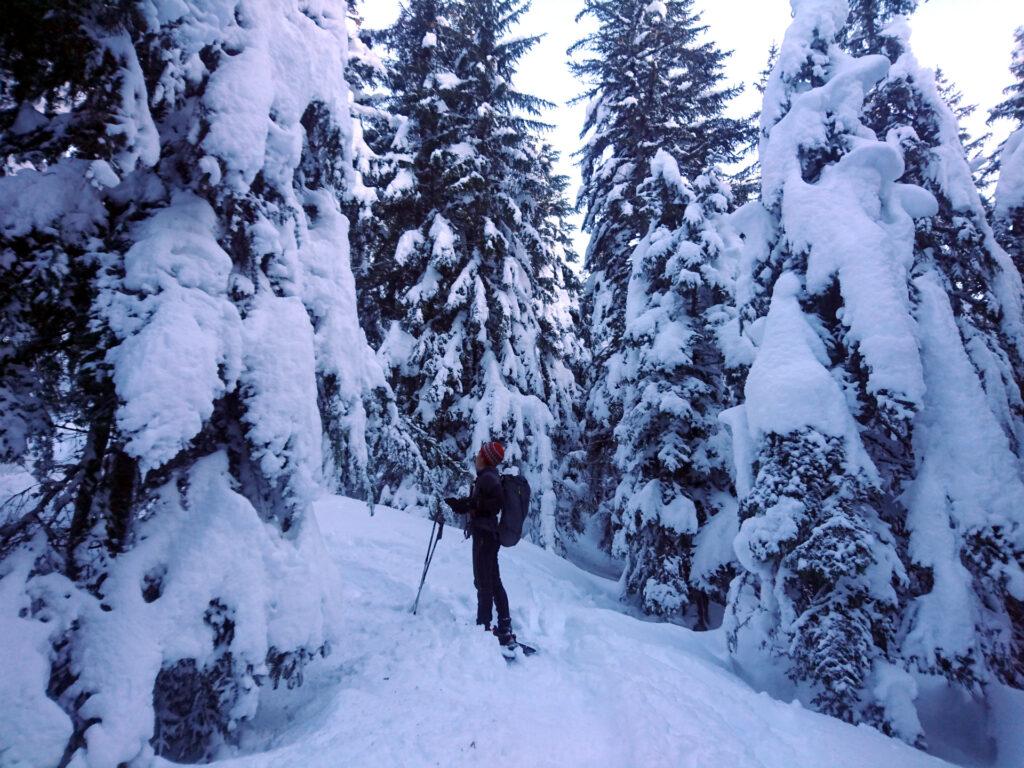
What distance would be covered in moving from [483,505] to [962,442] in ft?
18.0

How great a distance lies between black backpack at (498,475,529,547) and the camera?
5.79 m

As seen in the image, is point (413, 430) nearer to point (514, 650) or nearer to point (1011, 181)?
point (514, 650)

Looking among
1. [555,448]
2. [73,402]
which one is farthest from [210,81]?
[555,448]

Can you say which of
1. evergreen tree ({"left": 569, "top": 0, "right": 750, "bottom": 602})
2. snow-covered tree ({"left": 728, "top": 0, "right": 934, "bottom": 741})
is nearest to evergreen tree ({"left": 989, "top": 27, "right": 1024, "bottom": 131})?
evergreen tree ({"left": 569, "top": 0, "right": 750, "bottom": 602})

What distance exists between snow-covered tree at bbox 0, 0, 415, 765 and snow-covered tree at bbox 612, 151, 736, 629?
802cm

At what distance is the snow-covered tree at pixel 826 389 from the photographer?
5387 millimetres

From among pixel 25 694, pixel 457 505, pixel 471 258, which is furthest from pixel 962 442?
pixel 471 258

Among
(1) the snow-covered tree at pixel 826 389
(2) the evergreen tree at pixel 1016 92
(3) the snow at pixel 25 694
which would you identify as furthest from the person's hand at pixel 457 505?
(2) the evergreen tree at pixel 1016 92

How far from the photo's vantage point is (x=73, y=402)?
10.5ft

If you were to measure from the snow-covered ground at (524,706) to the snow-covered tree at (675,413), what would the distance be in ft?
11.8

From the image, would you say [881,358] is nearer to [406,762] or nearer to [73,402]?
[406,762]

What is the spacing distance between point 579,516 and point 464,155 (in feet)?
33.6

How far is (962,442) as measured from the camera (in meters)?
5.79

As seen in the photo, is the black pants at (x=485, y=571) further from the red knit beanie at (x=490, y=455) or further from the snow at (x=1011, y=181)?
the snow at (x=1011, y=181)
